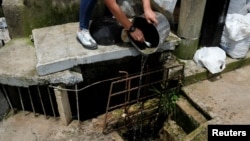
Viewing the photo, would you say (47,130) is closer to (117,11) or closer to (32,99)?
(32,99)

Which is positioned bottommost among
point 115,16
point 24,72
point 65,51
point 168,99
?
→ point 168,99

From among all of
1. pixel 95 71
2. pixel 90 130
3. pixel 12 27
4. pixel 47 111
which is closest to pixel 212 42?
pixel 95 71

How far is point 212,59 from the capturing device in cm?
391

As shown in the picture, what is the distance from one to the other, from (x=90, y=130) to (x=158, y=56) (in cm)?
130

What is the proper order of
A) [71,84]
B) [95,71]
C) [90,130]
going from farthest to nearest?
1. [95,71]
2. [90,130]
3. [71,84]

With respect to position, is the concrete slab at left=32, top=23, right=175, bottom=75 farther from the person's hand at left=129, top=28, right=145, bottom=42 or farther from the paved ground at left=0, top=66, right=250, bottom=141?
the paved ground at left=0, top=66, right=250, bottom=141

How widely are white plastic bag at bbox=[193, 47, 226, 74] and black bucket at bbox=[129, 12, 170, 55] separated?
0.81 m

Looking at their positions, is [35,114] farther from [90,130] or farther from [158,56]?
[158,56]

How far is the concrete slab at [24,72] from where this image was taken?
3.33 meters

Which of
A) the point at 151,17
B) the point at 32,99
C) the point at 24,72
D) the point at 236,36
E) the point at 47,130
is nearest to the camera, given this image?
the point at 151,17

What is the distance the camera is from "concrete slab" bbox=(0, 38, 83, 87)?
333 cm

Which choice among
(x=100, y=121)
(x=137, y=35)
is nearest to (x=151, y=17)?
(x=137, y=35)

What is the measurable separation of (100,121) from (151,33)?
1238 millimetres

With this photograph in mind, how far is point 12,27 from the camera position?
157 inches
